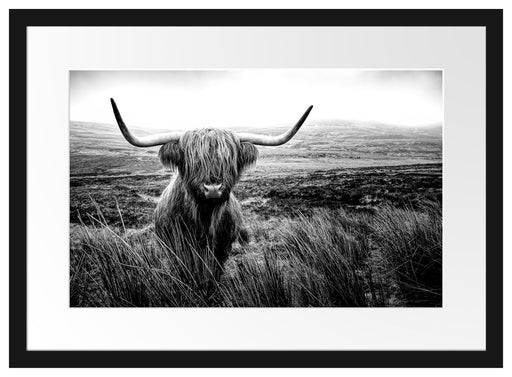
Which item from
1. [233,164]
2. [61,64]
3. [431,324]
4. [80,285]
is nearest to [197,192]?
[233,164]

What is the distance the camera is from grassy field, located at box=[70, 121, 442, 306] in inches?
131

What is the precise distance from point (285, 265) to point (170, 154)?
4.44 feet

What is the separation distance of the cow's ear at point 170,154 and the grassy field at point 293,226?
0.35 feet

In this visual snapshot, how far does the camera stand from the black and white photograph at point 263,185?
3.32m

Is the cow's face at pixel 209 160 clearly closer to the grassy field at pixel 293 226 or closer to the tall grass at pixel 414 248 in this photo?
the grassy field at pixel 293 226

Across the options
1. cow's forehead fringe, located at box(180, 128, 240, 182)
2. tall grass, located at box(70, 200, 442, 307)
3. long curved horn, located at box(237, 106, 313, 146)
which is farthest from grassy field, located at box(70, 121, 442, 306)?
cow's forehead fringe, located at box(180, 128, 240, 182)

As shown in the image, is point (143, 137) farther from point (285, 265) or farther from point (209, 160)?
point (285, 265)

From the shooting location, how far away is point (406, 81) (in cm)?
341

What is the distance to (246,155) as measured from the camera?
3.42 metres

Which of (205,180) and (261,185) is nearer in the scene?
(205,180)

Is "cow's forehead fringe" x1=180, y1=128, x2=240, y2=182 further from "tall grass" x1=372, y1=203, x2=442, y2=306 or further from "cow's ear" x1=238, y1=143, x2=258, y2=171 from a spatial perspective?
"tall grass" x1=372, y1=203, x2=442, y2=306

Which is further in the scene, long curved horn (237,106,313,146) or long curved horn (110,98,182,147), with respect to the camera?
long curved horn (237,106,313,146)

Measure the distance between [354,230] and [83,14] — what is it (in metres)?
2.90

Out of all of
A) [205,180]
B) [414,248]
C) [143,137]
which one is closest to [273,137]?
[205,180]
